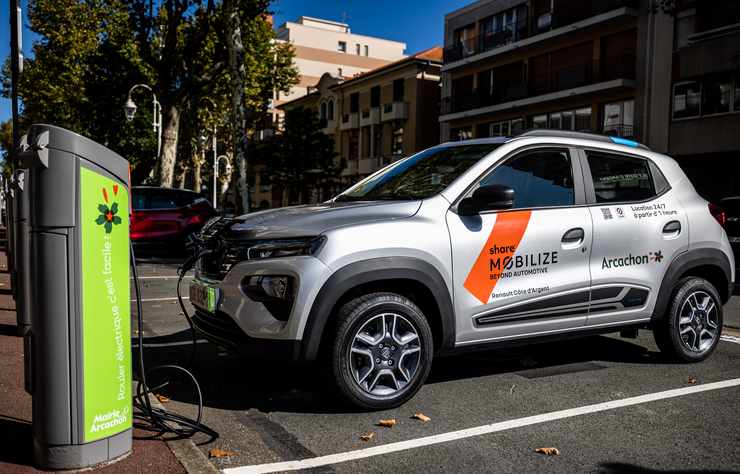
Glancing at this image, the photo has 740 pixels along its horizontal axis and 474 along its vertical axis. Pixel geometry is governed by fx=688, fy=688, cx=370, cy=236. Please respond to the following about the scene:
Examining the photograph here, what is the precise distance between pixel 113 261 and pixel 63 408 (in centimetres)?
70

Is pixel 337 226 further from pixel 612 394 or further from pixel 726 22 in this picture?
pixel 726 22

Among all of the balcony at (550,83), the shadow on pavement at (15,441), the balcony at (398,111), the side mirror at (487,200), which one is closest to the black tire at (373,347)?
the side mirror at (487,200)

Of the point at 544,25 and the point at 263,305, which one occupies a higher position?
the point at 544,25

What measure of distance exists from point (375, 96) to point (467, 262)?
140ft

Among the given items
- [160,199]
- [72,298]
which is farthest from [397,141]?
[72,298]

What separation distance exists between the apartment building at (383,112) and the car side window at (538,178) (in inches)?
1431

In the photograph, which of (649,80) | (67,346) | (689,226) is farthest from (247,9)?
(67,346)

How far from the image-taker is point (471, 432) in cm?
388

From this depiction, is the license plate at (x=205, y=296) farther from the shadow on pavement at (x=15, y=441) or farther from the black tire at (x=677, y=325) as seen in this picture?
the black tire at (x=677, y=325)

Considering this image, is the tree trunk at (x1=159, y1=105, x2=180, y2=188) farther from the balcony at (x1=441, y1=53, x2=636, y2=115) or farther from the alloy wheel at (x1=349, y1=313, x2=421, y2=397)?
the alloy wheel at (x1=349, y1=313, x2=421, y2=397)

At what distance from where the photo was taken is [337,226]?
4066 mm

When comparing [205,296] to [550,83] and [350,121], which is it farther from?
[350,121]

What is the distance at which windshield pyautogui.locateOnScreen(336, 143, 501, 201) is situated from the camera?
15.4 feet

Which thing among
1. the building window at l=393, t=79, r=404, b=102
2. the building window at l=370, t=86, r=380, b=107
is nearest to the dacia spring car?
the building window at l=393, t=79, r=404, b=102
